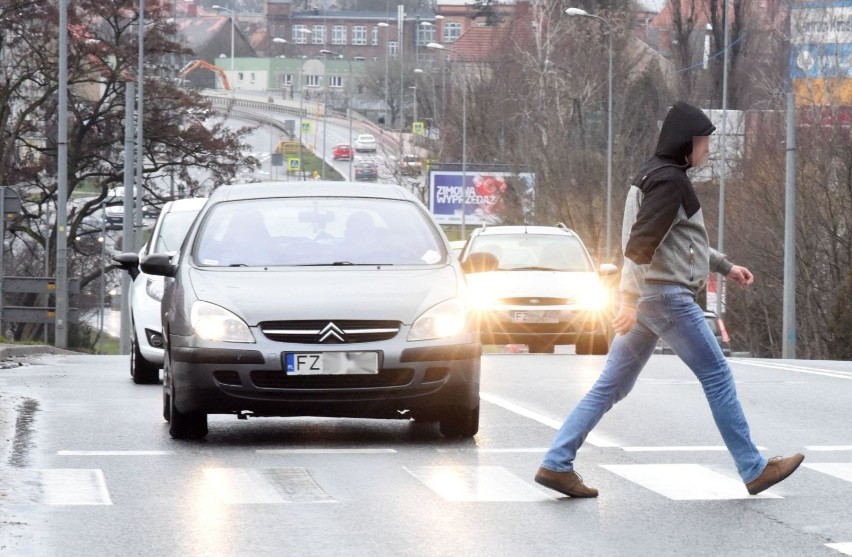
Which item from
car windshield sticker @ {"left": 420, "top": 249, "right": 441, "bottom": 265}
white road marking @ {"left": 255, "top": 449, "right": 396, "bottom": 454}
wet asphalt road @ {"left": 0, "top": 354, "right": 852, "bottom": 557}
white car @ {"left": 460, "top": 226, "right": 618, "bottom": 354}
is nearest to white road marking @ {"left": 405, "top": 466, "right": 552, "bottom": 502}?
wet asphalt road @ {"left": 0, "top": 354, "right": 852, "bottom": 557}

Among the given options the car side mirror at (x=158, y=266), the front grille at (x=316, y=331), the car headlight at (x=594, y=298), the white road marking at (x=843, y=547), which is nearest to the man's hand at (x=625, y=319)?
the white road marking at (x=843, y=547)

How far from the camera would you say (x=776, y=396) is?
14.5 m

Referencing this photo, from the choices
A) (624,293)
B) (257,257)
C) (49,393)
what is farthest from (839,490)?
(49,393)

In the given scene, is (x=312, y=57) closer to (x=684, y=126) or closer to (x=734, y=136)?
(x=734, y=136)

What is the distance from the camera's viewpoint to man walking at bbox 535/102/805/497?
8711 mm

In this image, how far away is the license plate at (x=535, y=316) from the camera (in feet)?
71.6

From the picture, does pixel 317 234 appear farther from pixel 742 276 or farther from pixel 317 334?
pixel 742 276

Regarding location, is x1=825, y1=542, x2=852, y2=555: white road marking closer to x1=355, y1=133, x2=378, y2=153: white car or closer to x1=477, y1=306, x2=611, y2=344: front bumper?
x1=477, y1=306, x2=611, y2=344: front bumper

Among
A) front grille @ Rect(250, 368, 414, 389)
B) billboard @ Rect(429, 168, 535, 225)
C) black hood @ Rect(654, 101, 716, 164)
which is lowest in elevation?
billboard @ Rect(429, 168, 535, 225)

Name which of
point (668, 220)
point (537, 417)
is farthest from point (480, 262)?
point (668, 220)

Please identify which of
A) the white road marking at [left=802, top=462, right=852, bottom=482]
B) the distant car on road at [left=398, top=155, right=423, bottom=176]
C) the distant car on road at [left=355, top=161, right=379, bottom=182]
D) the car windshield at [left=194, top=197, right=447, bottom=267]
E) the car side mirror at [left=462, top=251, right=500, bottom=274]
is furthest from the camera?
the distant car on road at [left=355, top=161, right=379, bottom=182]

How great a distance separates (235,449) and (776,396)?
527 cm

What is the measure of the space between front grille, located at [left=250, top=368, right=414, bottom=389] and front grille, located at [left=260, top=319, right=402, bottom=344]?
190 millimetres

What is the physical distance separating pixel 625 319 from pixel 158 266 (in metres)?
3.79
